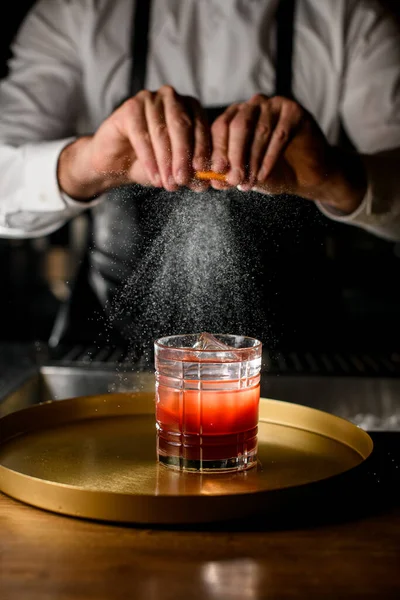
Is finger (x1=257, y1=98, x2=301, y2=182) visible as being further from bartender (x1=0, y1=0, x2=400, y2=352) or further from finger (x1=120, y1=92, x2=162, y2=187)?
bartender (x1=0, y1=0, x2=400, y2=352)

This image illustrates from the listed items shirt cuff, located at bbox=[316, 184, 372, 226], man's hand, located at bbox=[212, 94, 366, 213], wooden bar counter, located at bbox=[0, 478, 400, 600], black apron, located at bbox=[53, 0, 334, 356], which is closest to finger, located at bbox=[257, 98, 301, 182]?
man's hand, located at bbox=[212, 94, 366, 213]

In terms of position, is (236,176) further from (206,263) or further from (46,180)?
(46,180)

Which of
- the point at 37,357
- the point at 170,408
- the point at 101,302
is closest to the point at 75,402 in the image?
the point at 170,408

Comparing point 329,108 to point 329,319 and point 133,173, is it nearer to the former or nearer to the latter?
point 329,319

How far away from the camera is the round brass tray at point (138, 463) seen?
62 centimetres

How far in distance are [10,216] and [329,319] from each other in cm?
91

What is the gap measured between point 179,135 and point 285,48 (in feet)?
2.72

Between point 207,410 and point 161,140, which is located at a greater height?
point 161,140

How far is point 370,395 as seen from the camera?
4.38ft

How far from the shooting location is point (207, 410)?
0.76 meters

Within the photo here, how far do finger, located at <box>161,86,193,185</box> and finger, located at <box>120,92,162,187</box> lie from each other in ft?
0.16

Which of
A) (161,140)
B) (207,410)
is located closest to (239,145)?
(161,140)

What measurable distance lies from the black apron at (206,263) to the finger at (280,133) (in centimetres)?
10

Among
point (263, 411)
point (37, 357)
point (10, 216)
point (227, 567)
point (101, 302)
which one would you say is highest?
point (227, 567)
